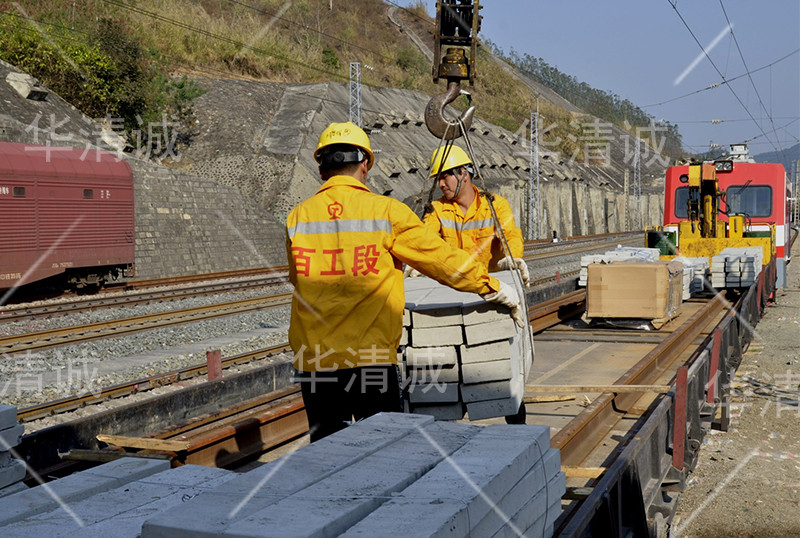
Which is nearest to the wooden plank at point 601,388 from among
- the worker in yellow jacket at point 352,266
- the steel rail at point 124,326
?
the worker in yellow jacket at point 352,266

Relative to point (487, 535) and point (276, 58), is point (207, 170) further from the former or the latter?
point (487, 535)

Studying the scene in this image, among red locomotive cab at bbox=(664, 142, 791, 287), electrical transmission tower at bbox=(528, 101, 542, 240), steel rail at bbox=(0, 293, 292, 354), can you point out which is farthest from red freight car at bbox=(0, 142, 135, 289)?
electrical transmission tower at bbox=(528, 101, 542, 240)

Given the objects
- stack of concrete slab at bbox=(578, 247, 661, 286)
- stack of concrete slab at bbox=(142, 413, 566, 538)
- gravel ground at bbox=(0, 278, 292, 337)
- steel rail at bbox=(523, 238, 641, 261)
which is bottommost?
gravel ground at bbox=(0, 278, 292, 337)

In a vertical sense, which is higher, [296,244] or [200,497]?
[296,244]

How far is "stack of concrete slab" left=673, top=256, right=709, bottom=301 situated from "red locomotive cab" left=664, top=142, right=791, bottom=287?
218 cm

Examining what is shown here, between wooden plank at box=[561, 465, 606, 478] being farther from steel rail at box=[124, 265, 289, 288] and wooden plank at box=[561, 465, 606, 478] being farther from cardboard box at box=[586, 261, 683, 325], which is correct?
steel rail at box=[124, 265, 289, 288]

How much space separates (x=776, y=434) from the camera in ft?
23.8

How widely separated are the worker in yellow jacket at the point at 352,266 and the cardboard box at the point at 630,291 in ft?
28.4

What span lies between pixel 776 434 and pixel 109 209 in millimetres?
17940

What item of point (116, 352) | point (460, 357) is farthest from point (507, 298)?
point (116, 352)

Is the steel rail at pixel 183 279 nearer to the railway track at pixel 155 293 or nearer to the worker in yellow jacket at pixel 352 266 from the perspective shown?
the railway track at pixel 155 293

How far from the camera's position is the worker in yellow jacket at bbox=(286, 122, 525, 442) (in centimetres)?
370

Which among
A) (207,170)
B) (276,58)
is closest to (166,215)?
(207,170)

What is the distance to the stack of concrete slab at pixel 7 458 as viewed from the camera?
3605 mm
